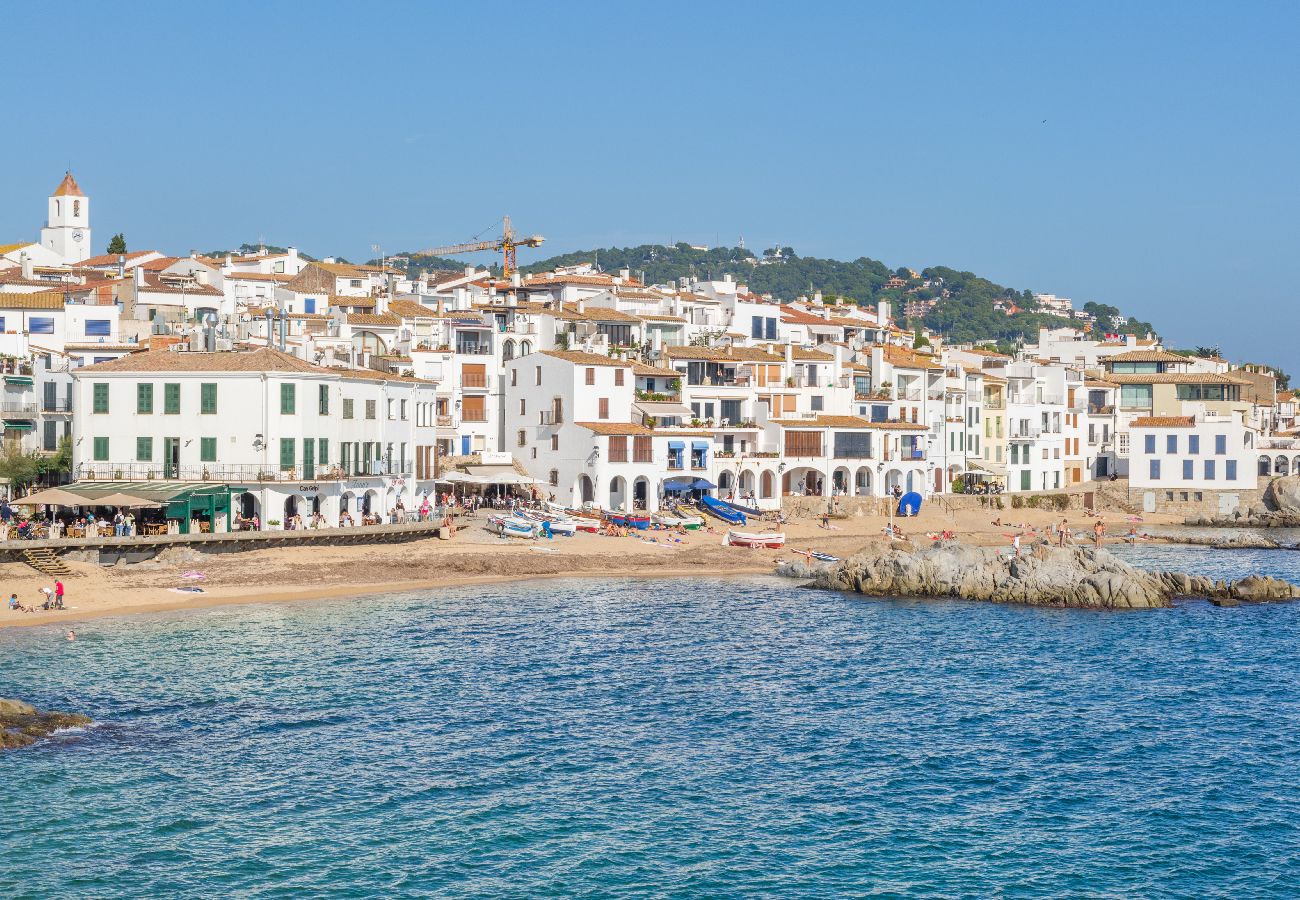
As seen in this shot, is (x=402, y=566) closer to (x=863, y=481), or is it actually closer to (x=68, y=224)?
(x=863, y=481)

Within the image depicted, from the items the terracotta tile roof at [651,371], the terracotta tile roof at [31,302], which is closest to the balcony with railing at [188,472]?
the terracotta tile roof at [31,302]

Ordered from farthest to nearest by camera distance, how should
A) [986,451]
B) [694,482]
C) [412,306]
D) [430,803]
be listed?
[986,451] → [412,306] → [694,482] → [430,803]

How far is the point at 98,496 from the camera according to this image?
2511 inches

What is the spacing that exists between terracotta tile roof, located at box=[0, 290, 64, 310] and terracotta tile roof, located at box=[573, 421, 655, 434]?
3139cm

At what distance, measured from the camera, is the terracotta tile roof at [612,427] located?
8506 cm

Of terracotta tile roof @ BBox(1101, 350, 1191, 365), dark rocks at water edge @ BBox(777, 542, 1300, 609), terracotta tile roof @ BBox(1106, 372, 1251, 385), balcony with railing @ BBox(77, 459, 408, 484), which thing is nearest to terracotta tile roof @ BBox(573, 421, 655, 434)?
dark rocks at water edge @ BBox(777, 542, 1300, 609)

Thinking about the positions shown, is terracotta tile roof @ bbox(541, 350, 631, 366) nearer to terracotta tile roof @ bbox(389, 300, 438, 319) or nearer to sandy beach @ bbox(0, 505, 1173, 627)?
sandy beach @ bbox(0, 505, 1173, 627)

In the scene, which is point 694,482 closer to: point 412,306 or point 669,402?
point 669,402

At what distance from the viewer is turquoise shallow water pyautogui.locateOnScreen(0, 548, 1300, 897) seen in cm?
2983

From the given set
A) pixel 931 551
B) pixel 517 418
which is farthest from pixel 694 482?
pixel 931 551

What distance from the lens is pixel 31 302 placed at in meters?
89.0

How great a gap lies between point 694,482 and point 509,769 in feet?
177

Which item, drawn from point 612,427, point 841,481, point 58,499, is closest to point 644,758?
point 58,499

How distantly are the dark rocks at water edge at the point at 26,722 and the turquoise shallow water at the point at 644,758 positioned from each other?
90 cm
